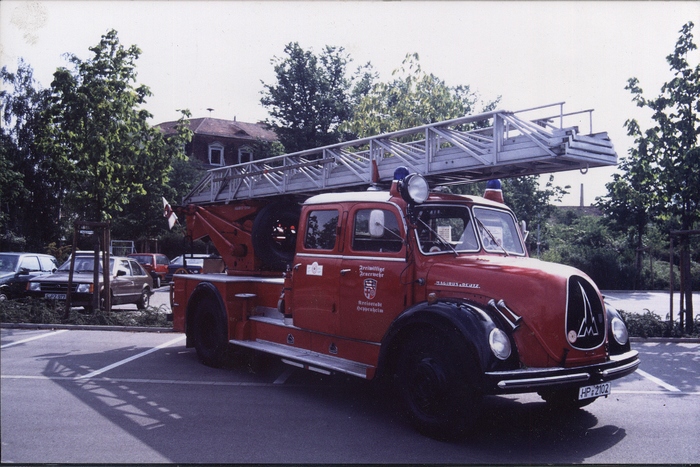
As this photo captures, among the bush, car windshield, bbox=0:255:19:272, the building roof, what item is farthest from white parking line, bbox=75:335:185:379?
the building roof

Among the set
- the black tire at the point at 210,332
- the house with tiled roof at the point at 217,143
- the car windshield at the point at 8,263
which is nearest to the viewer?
the black tire at the point at 210,332

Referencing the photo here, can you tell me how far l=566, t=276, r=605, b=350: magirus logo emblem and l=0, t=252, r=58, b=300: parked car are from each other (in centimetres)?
1259

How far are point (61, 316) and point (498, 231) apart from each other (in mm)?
9819

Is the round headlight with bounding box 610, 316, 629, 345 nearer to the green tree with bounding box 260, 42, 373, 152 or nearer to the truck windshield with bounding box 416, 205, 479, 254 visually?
the truck windshield with bounding box 416, 205, 479, 254

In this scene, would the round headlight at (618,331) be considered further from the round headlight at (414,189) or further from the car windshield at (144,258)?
the car windshield at (144,258)

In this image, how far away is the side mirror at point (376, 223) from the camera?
604cm

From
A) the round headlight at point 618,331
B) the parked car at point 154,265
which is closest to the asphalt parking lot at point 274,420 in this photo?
the round headlight at point 618,331

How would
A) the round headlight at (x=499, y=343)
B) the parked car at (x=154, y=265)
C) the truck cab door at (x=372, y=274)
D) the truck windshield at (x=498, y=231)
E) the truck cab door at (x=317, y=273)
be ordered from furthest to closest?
the parked car at (x=154, y=265), the truck cab door at (x=317, y=273), the truck windshield at (x=498, y=231), the truck cab door at (x=372, y=274), the round headlight at (x=499, y=343)

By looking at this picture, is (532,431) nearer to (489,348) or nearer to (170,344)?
(489,348)

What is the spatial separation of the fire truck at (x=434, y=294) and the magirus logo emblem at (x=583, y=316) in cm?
1

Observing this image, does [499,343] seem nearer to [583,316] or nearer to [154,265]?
[583,316]

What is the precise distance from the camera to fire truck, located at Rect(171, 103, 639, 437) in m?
5.19

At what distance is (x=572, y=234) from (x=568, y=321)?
3593 centimetres

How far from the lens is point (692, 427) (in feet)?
19.4
